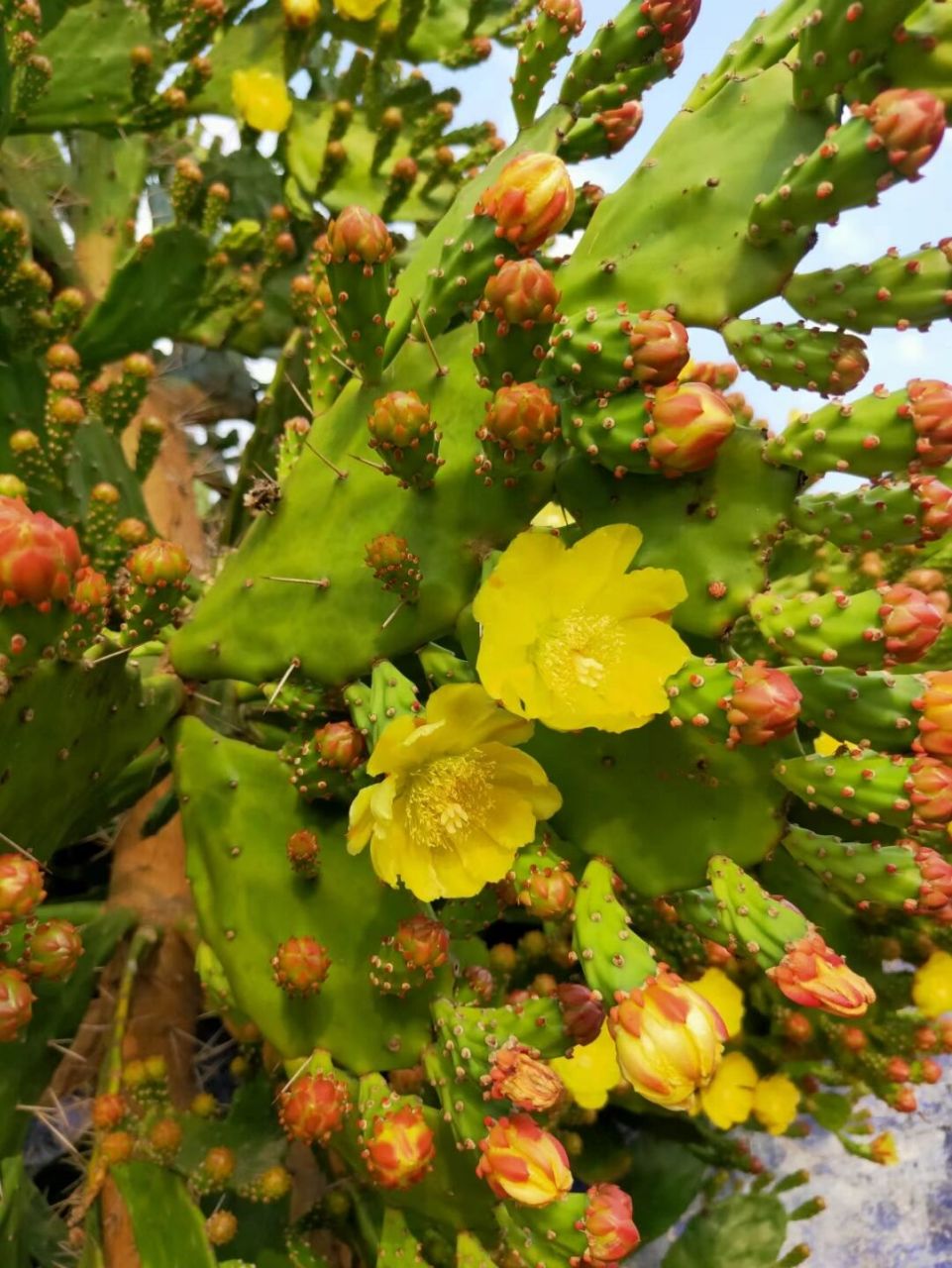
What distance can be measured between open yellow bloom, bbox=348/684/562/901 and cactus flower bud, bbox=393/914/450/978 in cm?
6

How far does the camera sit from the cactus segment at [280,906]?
1.12 metres

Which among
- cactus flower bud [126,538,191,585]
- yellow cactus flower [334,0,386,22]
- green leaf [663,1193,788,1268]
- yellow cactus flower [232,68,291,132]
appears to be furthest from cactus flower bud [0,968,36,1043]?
yellow cactus flower [334,0,386,22]

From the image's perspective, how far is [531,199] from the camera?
868 mm

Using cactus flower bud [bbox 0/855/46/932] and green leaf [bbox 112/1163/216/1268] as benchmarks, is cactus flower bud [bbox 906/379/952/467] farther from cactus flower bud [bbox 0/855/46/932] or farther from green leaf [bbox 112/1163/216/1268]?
green leaf [bbox 112/1163/216/1268]

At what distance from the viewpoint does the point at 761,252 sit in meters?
0.89

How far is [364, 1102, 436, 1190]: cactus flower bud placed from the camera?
37.8 inches

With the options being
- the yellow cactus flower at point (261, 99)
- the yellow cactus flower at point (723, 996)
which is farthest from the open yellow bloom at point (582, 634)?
the yellow cactus flower at point (261, 99)

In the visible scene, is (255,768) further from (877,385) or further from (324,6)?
(324,6)

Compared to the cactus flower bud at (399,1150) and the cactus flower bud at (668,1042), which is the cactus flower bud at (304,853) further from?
the cactus flower bud at (668,1042)

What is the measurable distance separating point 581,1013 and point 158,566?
0.67 m

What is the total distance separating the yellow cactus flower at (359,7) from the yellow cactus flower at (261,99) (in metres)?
0.19

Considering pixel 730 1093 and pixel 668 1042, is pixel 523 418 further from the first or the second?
pixel 730 1093

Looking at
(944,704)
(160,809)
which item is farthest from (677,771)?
(160,809)

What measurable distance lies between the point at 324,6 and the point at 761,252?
61.2 inches
